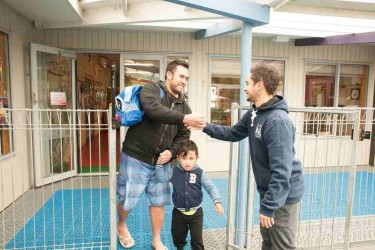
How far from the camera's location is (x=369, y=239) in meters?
2.92

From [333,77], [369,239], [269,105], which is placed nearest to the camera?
[269,105]

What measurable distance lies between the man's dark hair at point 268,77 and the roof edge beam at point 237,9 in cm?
96

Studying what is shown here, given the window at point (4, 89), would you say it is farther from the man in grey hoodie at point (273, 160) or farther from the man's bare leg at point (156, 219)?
the man in grey hoodie at point (273, 160)

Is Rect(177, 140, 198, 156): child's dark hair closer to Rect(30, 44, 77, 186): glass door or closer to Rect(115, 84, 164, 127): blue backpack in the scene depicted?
Rect(115, 84, 164, 127): blue backpack

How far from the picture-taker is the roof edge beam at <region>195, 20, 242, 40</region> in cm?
311

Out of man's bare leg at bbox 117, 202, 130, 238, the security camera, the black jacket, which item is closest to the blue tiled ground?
man's bare leg at bbox 117, 202, 130, 238

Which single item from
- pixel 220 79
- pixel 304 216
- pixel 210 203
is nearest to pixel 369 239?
pixel 304 216

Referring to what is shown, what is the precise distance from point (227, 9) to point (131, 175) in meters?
1.65

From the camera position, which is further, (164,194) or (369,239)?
(369,239)

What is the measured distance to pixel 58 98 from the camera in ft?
15.2

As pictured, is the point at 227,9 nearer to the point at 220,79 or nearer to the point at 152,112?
the point at 152,112

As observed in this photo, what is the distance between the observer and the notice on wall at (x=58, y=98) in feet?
15.0

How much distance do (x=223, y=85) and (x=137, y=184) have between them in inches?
137

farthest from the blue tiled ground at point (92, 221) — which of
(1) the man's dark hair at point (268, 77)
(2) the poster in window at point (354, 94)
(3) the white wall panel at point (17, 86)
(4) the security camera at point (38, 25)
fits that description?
(2) the poster in window at point (354, 94)
